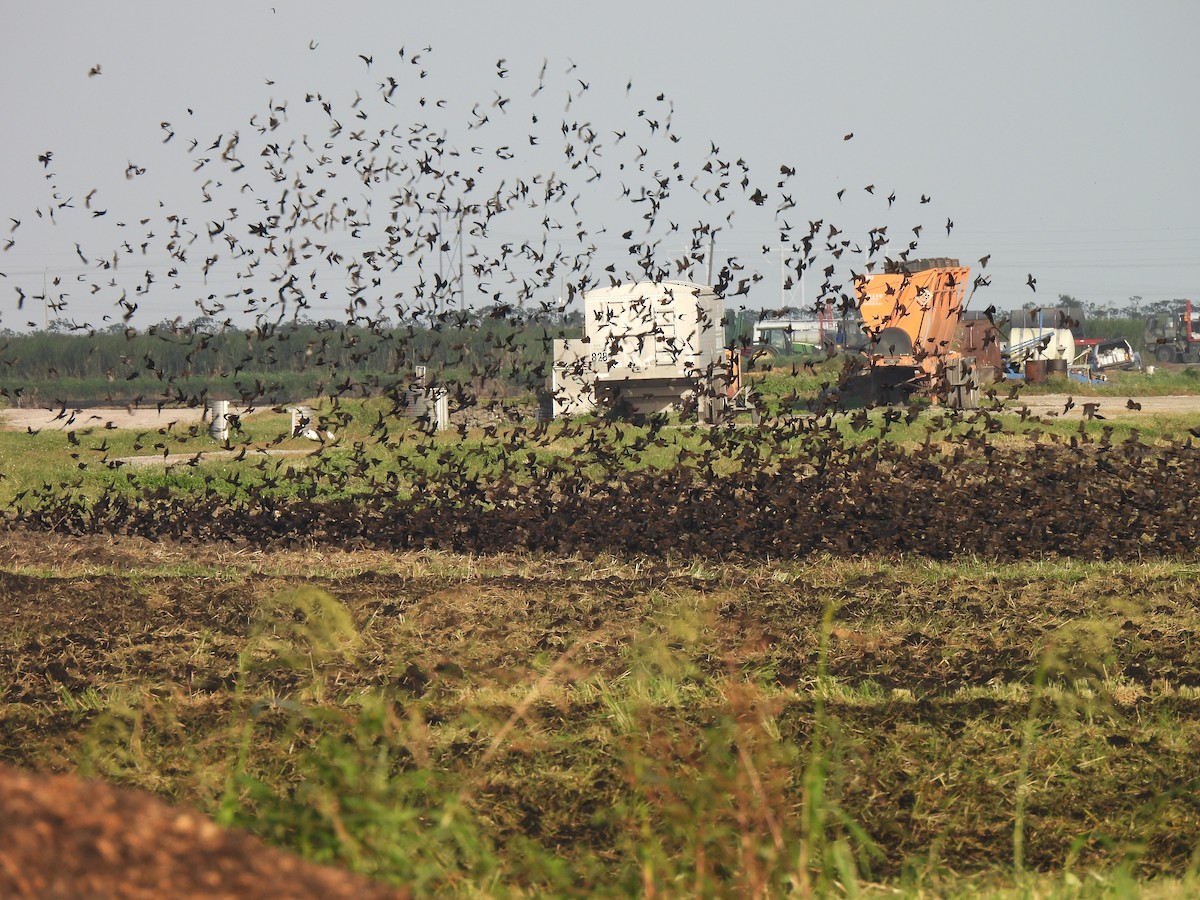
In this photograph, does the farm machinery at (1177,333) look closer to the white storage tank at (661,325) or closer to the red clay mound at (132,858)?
the white storage tank at (661,325)

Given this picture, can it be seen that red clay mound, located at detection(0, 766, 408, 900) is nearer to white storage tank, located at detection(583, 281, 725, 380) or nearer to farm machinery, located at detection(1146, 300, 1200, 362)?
white storage tank, located at detection(583, 281, 725, 380)

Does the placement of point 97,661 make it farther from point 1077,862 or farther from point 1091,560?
point 1091,560

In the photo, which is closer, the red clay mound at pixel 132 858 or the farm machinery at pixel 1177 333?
the red clay mound at pixel 132 858

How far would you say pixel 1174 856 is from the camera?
13.3 ft

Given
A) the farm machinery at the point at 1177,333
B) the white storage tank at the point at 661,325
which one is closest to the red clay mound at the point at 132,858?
the white storage tank at the point at 661,325

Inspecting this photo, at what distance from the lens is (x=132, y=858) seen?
6.80 ft

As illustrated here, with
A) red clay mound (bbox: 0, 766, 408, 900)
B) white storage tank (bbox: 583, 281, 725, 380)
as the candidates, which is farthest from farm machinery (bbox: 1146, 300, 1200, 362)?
red clay mound (bbox: 0, 766, 408, 900)

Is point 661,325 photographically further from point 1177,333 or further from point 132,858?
point 1177,333

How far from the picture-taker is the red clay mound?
79.9 inches

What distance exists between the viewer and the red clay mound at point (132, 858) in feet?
6.66

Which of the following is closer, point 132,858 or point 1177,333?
point 132,858

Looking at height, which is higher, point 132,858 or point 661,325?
point 661,325

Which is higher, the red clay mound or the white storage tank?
the white storage tank

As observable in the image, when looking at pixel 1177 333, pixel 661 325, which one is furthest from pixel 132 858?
pixel 1177 333
